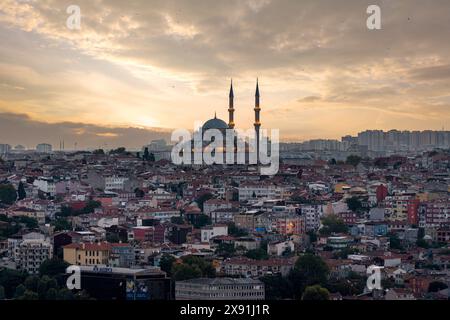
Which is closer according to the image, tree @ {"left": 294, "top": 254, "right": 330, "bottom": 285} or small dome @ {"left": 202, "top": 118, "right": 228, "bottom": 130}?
tree @ {"left": 294, "top": 254, "right": 330, "bottom": 285}

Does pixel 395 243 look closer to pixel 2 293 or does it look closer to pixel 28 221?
pixel 28 221

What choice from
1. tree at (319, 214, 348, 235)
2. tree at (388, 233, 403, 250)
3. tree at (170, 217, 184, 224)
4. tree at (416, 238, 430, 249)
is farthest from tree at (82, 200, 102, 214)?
tree at (416, 238, 430, 249)

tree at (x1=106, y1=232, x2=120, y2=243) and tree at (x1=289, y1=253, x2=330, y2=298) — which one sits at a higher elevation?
tree at (x1=106, y1=232, x2=120, y2=243)

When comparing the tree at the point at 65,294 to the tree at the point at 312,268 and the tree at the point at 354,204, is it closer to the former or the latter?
the tree at the point at 312,268

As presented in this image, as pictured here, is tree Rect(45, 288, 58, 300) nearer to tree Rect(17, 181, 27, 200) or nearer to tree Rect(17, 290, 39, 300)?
tree Rect(17, 290, 39, 300)
